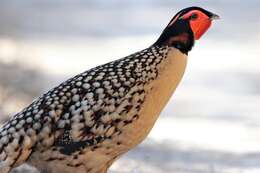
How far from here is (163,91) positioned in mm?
6953

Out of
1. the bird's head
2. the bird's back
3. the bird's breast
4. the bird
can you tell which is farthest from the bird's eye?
the bird's back

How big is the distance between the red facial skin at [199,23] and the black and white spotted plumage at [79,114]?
1.30ft

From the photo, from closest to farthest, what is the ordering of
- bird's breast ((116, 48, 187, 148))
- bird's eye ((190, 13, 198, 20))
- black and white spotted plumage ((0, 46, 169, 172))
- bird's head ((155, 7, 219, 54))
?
1. black and white spotted plumage ((0, 46, 169, 172))
2. bird's breast ((116, 48, 187, 148))
3. bird's head ((155, 7, 219, 54))
4. bird's eye ((190, 13, 198, 20))

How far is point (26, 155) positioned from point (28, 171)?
1.42m

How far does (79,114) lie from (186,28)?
1280mm

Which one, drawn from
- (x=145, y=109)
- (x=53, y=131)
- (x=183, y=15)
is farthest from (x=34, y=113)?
(x=183, y=15)

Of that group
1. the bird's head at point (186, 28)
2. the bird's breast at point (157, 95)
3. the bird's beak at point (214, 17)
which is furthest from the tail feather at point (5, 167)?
the bird's beak at point (214, 17)

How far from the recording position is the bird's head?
7172 mm

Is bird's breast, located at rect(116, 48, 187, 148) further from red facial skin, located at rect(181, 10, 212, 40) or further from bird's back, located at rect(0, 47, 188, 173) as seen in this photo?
red facial skin, located at rect(181, 10, 212, 40)

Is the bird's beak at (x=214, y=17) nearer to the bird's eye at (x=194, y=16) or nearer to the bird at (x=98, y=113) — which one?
the bird's eye at (x=194, y=16)

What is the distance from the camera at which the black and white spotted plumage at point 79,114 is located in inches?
262

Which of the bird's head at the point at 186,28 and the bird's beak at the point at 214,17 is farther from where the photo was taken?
the bird's beak at the point at 214,17

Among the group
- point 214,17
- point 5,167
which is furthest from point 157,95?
point 5,167

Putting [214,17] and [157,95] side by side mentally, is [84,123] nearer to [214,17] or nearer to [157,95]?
[157,95]
